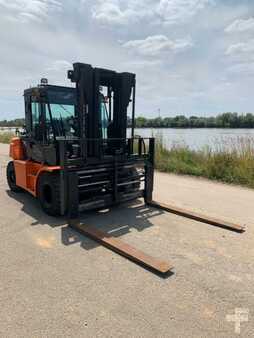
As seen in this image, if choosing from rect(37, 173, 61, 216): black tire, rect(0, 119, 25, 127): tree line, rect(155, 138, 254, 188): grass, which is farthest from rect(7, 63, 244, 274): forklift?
rect(155, 138, 254, 188): grass

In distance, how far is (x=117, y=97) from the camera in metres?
5.52

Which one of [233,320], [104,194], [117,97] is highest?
[117,97]

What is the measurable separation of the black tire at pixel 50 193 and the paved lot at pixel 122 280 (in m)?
0.18

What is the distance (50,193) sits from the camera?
16.3ft

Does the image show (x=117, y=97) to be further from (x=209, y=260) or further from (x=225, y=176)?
(x=225, y=176)

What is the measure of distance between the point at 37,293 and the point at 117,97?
162 inches

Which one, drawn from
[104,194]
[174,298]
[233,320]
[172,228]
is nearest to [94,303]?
[174,298]

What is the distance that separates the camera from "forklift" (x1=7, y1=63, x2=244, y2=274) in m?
4.53

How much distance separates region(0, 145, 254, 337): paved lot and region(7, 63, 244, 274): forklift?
1.30 feet

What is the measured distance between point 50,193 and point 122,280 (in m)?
2.65

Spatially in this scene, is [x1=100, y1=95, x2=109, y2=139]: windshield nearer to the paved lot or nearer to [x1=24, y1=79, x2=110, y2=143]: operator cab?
[x1=24, y1=79, x2=110, y2=143]: operator cab

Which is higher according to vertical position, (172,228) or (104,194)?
(104,194)

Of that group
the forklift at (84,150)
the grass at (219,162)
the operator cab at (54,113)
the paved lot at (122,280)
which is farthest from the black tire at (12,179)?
the grass at (219,162)

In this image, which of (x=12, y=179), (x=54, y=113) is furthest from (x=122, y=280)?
(x=12, y=179)
